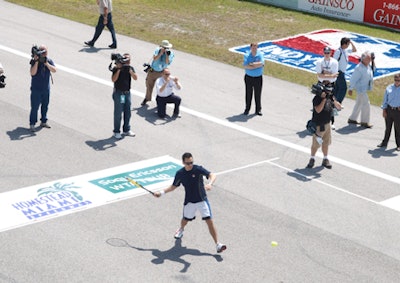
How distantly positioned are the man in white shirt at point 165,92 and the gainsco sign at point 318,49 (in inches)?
258

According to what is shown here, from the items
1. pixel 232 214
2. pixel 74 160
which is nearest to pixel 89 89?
pixel 74 160

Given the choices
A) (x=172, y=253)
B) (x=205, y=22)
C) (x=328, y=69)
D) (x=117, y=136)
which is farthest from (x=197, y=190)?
(x=205, y=22)

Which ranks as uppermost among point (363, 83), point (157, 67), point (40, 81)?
point (363, 83)

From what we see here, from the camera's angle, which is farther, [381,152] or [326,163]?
[381,152]

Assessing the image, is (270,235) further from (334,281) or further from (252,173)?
(252,173)

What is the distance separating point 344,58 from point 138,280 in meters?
Answer: 10.7

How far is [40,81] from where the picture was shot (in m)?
19.5

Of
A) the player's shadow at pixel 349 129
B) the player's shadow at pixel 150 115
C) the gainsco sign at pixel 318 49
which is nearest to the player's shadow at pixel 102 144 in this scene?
the player's shadow at pixel 150 115

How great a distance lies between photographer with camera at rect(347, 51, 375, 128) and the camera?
20.6 meters

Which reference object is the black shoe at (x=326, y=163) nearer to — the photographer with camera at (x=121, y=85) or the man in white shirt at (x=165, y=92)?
the man in white shirt at (x=165, y=92)

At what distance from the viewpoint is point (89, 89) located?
2317cm

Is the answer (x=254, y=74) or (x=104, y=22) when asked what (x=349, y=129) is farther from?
(x=104, y=22)

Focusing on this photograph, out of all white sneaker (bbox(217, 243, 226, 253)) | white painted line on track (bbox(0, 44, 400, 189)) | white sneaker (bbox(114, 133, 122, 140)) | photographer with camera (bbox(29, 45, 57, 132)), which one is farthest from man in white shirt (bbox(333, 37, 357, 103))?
white sneaker (bbox(217, 243, 226, 253))

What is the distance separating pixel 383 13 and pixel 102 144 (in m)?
16.1
